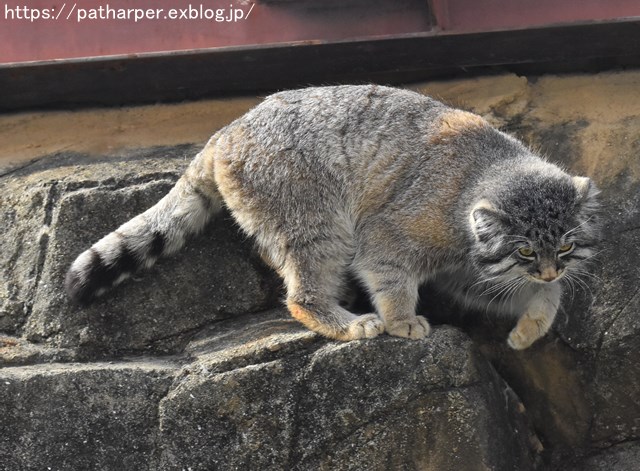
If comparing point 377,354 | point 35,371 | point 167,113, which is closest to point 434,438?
point 377,354

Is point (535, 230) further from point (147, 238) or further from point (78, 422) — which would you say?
point (78, 422)

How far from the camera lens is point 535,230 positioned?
17.2 feet

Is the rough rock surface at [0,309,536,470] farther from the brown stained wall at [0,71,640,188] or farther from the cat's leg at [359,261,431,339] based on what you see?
the brown stained wall at [0,71,640,188]

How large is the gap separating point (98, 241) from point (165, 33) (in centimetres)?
155

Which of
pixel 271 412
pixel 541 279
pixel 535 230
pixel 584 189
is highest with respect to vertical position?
pixel 584 189

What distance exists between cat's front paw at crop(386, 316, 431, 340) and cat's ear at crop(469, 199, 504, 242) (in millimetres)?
530

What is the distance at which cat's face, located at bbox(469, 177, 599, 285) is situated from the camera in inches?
206

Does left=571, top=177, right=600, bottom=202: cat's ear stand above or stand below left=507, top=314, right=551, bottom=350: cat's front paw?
above

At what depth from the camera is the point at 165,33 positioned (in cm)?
662

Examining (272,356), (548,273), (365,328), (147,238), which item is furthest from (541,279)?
(147,238)

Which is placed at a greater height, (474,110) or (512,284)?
(474,110)

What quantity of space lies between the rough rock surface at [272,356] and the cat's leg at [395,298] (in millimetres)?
104

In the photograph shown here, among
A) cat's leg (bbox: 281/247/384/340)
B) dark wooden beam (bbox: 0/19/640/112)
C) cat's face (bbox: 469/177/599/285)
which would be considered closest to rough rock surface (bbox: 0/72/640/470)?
cat's leg (bbox: 281/247/384/340)

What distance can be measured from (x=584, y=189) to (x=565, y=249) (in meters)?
→ 0.36
